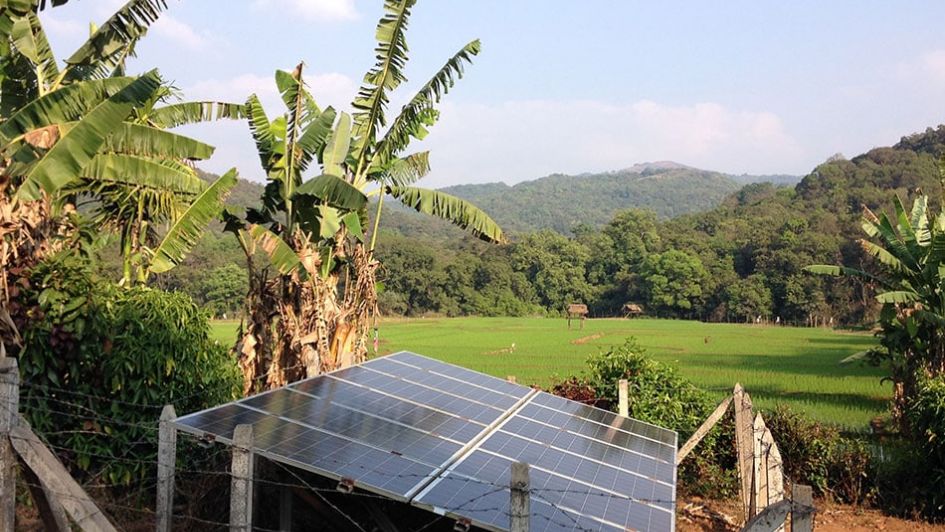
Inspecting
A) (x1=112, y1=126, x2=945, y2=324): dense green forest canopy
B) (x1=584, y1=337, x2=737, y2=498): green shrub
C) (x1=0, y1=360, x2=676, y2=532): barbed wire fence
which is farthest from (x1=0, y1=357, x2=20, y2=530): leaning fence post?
(x1=112, y1=126, x2=945, y2=324): dense green forest canopy

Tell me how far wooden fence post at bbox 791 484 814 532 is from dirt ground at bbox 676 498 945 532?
18.3ft

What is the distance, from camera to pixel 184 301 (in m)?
9.17

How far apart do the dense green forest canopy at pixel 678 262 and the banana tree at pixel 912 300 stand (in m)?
33.0

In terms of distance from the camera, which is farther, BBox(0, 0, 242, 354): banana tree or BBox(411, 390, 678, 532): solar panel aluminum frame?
BBox(0, 0, 242, 354): banana tree

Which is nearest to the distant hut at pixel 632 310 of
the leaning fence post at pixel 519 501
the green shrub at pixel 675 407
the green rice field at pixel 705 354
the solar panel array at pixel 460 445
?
the green rice field at pixel 705 354

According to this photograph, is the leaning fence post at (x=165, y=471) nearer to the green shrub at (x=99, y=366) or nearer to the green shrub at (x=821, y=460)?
the green shrub at (x=99, y=366)

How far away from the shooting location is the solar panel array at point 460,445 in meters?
5.56

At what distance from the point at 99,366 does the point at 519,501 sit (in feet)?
18.8

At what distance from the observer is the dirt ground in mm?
10008

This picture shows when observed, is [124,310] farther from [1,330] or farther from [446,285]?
[446,285]

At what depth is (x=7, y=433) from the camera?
16.7ft

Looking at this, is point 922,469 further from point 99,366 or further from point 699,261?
point 699,261

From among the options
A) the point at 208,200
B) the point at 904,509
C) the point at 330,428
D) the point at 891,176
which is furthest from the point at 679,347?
the point at 891,176

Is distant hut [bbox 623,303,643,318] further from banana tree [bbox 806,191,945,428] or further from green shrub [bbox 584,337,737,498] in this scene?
green shrub [bbox 584,337,737,498]
